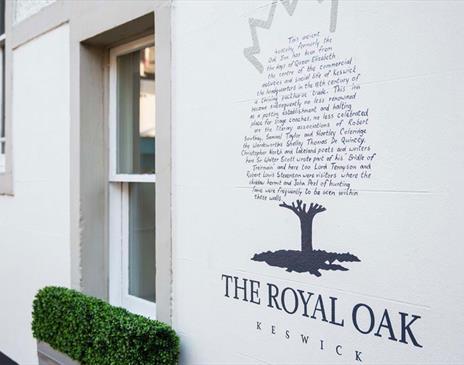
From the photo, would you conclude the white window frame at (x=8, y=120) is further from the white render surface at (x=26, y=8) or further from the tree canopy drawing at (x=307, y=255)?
the tree canopy drawing at (x=307, y=255)

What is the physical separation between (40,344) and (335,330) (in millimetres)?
2612

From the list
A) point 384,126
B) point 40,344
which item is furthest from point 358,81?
point 40,344

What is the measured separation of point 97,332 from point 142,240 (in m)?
0.83

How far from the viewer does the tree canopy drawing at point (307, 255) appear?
7.85ft

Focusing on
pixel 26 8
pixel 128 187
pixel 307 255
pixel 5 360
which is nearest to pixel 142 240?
pixel 128 187

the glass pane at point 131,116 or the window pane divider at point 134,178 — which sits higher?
the glass pane at point 131,116

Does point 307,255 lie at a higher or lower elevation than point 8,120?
lower

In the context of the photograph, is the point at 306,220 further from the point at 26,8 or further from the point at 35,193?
the point at 26,8

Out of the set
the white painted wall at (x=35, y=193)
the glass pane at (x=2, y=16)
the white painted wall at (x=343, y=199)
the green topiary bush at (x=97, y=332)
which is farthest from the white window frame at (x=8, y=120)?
the white painted wall at (x=343, y=199)

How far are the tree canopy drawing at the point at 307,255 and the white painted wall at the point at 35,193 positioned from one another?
86.2 inches

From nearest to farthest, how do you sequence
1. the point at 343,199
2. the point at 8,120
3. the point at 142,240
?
1. the point at 343,199
2. the point at 142,240
3. the point at 8,120

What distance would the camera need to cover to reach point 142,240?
4012 millimetres

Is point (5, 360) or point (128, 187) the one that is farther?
point (5, 360)

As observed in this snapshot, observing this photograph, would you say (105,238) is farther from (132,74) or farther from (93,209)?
(132,74)
